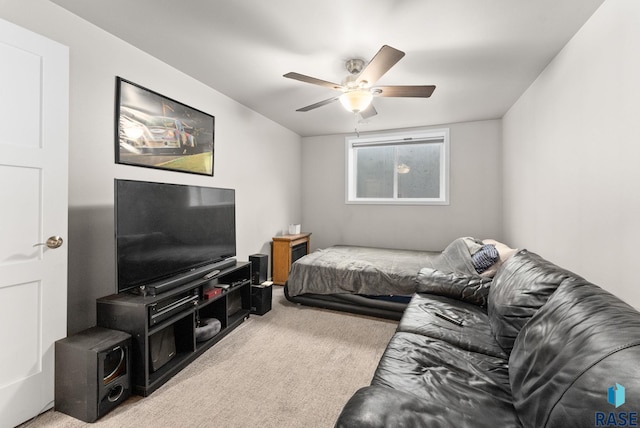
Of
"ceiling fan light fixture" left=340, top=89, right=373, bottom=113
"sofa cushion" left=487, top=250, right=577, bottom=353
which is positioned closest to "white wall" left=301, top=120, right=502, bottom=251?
"ceiling fan light fixture" left=340, top=89, right=373, bottom=113

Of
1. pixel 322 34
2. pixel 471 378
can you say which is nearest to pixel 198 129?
pixel 322 34

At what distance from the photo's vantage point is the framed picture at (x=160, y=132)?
2.28 metres

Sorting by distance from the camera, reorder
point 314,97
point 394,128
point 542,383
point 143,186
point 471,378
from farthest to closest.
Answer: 1. point 394,128
2. point 314,97
3. point 143,186
4. point 471,378
5. point 542,383

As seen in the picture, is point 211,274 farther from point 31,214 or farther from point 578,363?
point 578,363

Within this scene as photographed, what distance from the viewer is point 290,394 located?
73.0 inches

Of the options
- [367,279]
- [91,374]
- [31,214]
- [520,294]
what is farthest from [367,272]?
[31,214]

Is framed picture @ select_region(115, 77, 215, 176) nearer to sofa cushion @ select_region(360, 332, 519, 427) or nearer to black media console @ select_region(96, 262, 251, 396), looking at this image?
black media console @ select_region(96, 262, 251, 396)

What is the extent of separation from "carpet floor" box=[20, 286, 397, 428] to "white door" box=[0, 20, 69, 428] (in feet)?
0.98

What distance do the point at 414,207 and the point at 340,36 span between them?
10.6 ft

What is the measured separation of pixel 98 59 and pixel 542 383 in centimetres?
322

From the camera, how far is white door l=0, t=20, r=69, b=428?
1528 millimetres

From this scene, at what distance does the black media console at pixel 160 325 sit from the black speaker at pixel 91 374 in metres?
0.08

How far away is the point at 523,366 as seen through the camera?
3.70 ft

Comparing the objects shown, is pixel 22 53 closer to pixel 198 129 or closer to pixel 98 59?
pixel 98 59
